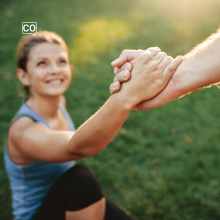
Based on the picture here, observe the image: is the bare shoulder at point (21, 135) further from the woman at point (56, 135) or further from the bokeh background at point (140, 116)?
the bokeh background at point (140, 116)

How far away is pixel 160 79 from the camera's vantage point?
4.76 feet

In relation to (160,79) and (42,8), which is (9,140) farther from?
(42,8)

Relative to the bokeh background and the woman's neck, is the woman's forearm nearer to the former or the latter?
the woman's neck

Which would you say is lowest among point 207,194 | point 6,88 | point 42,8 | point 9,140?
point 207,194

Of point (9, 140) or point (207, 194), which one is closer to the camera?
point (9, 140)

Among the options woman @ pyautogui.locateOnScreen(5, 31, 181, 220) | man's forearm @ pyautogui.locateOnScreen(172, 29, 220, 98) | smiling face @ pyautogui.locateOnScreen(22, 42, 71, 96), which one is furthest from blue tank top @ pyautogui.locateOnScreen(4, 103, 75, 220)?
man's forearm @ pyautogui.locateOnScreen(172, 29, 220, 98)

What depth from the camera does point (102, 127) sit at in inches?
52.1

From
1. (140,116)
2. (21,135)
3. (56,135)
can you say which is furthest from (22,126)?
(140,116)

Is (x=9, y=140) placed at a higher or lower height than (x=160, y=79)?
lower

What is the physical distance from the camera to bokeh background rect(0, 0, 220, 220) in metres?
2.81

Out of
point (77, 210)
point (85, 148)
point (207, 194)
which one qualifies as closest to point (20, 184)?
point (77, 210)

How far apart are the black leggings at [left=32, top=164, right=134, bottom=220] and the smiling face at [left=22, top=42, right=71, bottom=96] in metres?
0.86

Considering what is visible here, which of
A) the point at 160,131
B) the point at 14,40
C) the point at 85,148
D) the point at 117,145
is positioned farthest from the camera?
the point at 14,40

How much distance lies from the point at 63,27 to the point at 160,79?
6.37m
